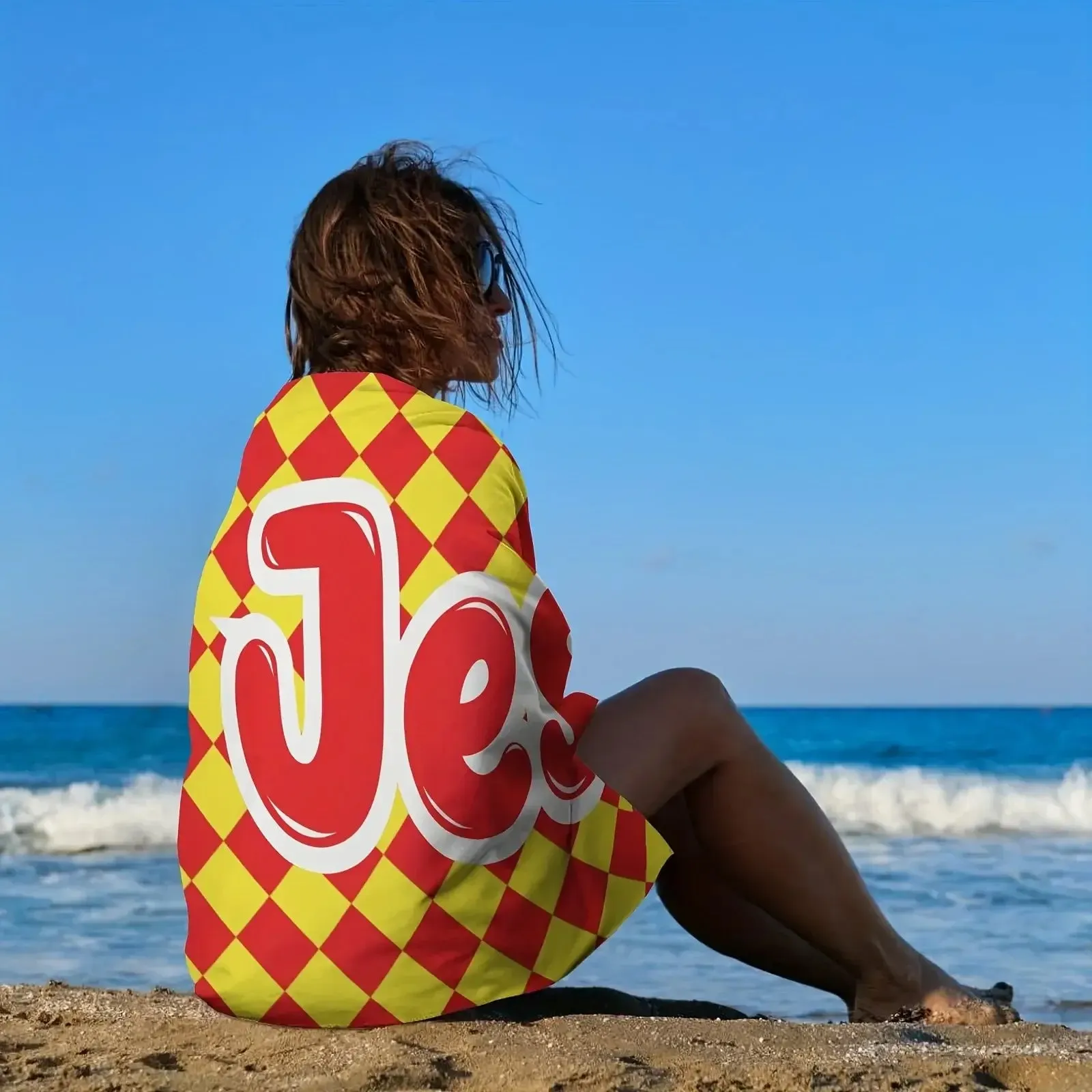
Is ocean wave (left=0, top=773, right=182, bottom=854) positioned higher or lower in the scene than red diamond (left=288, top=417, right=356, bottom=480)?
lower

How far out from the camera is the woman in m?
1.51

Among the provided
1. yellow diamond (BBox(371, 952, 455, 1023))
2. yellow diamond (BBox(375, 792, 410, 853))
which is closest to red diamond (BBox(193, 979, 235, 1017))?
yellow diamond (BBox(371, 952, 455, 1023))

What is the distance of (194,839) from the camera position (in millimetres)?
1610

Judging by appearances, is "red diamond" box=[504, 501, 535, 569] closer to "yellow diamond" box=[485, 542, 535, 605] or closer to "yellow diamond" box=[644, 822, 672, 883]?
"yellow diamond" box=[485, 542, 535, 605]

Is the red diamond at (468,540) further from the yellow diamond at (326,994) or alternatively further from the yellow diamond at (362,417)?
the yellow diamond at (326,994)

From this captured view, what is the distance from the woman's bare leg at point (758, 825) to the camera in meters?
1.74

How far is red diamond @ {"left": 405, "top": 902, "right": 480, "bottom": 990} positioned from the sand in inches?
3.2

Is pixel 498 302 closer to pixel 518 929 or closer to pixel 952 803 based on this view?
pixel 518 929

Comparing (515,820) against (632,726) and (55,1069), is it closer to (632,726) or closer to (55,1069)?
(632,726)

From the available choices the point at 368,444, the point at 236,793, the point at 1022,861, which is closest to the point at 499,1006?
the point at 236,793

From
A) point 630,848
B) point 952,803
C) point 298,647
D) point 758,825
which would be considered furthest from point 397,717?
point 952,803

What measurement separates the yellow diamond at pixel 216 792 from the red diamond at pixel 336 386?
0.46 metres

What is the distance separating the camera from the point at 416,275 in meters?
1.76

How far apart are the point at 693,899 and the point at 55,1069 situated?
0.96 meters
